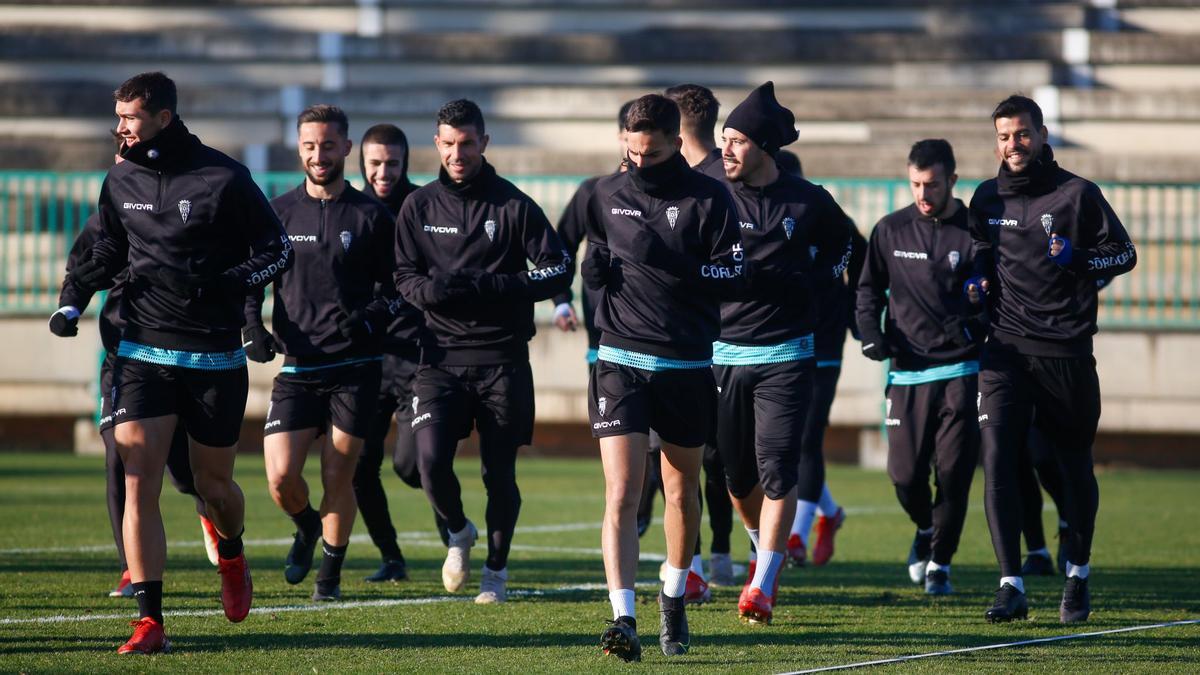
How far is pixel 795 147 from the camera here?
21531 mm

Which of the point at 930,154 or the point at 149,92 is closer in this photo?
the point at 149,92

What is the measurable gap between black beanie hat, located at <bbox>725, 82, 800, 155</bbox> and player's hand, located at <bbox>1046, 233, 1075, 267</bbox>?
1.30 m

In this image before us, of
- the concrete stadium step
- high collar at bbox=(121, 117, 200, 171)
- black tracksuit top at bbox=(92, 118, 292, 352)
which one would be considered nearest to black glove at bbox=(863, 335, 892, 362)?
black tracksuit top at bbox=(92, 118, 292, 352)

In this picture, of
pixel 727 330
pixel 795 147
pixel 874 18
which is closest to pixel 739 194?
pixel 727 330

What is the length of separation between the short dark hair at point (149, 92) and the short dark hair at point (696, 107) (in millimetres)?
2777

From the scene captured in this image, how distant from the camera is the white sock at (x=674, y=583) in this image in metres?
7.32

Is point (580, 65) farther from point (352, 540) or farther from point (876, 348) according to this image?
point (876, 348)

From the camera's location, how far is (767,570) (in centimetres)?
813

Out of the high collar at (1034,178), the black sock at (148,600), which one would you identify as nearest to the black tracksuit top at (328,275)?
the black sock at (148,600)

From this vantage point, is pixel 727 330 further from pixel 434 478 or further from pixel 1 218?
pixel 1 218

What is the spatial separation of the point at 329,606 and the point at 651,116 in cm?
293

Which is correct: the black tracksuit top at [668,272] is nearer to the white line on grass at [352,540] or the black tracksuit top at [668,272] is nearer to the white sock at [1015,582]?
the white sock at [1015,582]

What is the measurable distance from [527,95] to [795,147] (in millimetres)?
4365

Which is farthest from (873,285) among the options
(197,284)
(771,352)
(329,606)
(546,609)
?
(197,284)
